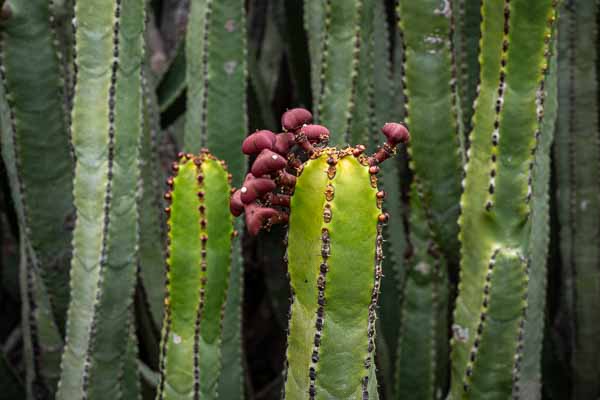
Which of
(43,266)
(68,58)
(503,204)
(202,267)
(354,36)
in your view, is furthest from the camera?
(68,58)

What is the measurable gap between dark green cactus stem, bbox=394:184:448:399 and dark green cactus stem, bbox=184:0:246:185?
48cm

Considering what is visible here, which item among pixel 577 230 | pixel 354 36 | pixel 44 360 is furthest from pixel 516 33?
pixel 44 360

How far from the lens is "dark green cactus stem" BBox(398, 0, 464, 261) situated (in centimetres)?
175

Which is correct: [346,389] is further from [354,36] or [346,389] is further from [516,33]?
[354,36]

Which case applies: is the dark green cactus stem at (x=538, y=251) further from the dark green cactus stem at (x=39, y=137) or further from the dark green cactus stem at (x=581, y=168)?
the dark green cactus stem at (x=39, y=137)

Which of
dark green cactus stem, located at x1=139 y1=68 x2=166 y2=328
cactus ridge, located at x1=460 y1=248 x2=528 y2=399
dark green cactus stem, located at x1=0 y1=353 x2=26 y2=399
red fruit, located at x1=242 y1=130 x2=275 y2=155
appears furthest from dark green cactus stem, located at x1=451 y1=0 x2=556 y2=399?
dark green cactus stem, located at x1=0 y1=353 x2=26 y2=399

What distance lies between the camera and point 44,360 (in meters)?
2.19

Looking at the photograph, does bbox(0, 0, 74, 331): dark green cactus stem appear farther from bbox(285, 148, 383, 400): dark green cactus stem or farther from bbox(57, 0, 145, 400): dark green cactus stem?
bbox(285, 148, 383, 400): dark green cactus stem

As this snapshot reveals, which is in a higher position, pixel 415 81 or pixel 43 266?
pixel 415 81

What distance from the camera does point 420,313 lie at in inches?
81.7

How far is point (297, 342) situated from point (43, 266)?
39.5 inches

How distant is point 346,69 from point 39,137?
29.5 inches

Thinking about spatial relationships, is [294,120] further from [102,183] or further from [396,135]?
[102,183]

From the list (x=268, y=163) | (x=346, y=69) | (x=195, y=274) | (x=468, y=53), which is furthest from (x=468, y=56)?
(x=268, y=163)
